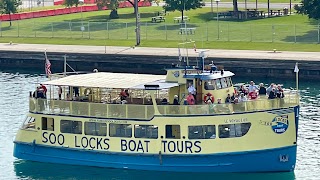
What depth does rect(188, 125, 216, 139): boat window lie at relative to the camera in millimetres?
49500

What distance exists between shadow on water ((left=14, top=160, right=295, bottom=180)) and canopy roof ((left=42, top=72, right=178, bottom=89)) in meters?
4.17

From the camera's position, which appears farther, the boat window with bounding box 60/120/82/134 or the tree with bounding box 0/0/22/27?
the tree with bounding box 0/0/22/27

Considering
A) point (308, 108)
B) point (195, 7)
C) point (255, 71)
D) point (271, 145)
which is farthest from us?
point (195, 7)

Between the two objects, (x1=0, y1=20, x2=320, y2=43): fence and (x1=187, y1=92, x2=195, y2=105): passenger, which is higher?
(x1=0, y1=20, x2=320, y2=43): fence

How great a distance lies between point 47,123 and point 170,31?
48141mm

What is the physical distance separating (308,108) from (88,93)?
1842 cm

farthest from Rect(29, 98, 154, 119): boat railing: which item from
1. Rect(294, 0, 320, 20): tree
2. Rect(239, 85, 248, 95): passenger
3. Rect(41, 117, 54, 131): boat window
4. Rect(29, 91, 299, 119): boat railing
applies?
Rect(294, 0, 320, 20): tree

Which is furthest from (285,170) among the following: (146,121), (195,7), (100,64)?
Answer: (195,7)

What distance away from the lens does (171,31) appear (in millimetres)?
100000

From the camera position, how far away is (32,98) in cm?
5328

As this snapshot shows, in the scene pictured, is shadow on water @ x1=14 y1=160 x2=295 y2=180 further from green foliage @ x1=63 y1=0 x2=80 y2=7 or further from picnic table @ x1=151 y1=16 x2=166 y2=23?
green foliage @ x1=63 y1=0 x2=80 y2=7

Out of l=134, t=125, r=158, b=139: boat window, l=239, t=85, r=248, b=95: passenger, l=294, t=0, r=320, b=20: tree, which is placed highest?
l=294, t=0, r=320, b=20: tree

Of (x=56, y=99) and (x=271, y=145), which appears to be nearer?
(x=271, y=145)

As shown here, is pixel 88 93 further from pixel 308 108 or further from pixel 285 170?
pixel 308 108
